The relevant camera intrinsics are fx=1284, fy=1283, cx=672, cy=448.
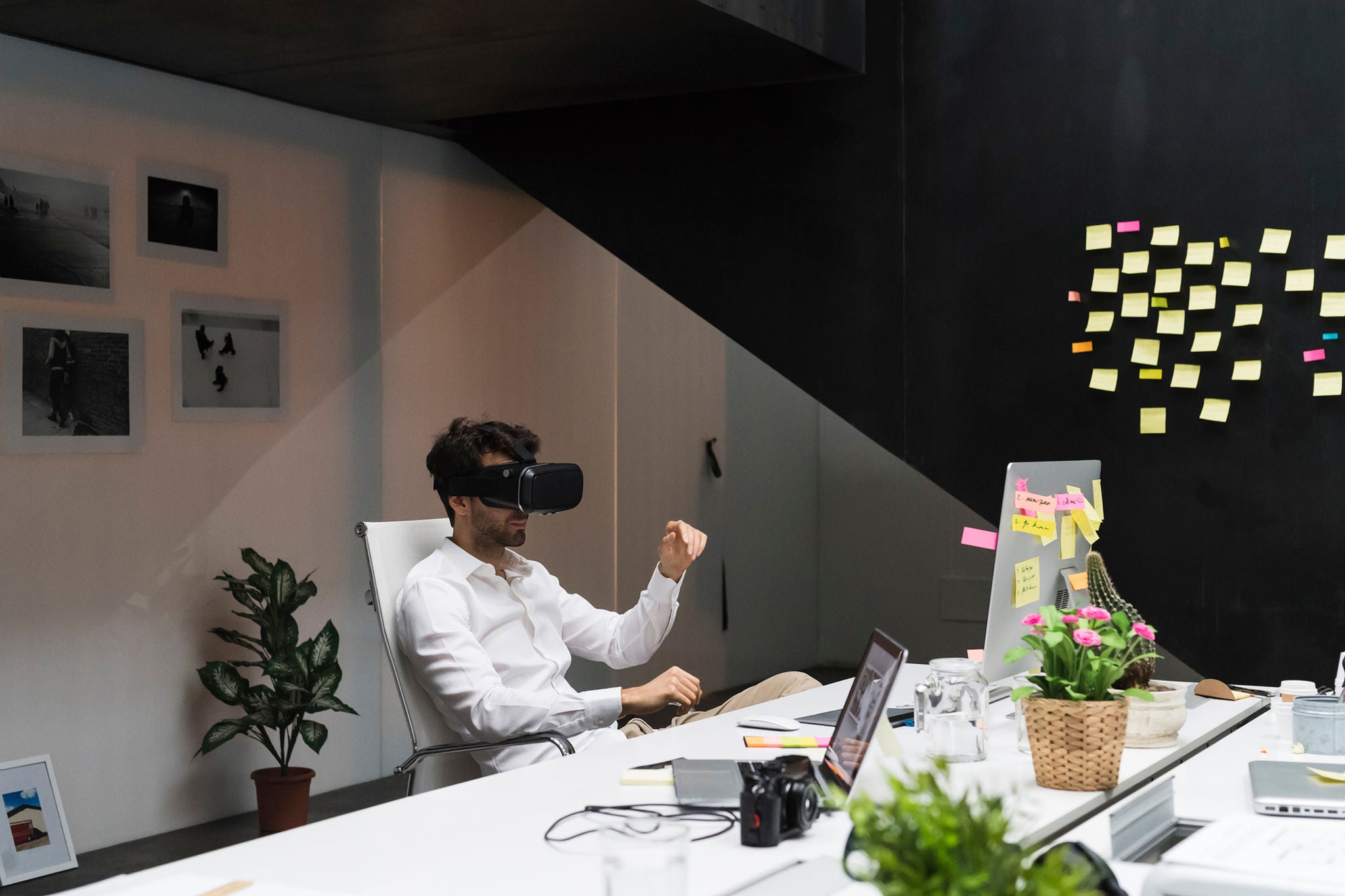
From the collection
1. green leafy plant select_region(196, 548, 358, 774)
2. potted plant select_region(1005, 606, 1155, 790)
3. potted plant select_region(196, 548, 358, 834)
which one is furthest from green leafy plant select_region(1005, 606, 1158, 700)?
potted plant select_region(196, 548, 358, 834)

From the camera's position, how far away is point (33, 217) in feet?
13.1

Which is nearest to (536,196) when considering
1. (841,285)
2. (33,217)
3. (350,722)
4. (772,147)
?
(772,147)

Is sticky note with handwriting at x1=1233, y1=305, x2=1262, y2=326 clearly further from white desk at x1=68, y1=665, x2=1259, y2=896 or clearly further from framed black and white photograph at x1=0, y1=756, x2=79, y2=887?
framed black and white photograph at x1=0, y1=756, x2=79, y2=887

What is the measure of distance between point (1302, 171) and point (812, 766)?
8.50ft

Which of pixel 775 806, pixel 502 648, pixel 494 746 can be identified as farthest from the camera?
pixel 502 648

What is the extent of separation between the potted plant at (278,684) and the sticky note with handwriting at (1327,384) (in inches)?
126

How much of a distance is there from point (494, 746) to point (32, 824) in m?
2.05

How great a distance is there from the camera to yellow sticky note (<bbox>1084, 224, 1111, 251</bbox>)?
12.7 feet

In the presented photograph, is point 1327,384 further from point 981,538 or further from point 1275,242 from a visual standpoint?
point 981,538

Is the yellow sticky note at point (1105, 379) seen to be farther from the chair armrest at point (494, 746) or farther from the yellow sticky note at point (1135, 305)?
the chair armrest at point (494, 746)

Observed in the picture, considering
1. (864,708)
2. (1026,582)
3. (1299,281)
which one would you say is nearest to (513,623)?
(1026,582)

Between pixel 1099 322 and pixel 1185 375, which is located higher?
pixel 1099 322

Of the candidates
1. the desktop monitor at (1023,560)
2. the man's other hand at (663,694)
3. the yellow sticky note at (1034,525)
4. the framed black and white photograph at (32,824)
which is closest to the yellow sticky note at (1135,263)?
the desktop monitor at (1023,560)

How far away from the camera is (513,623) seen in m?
3.14
